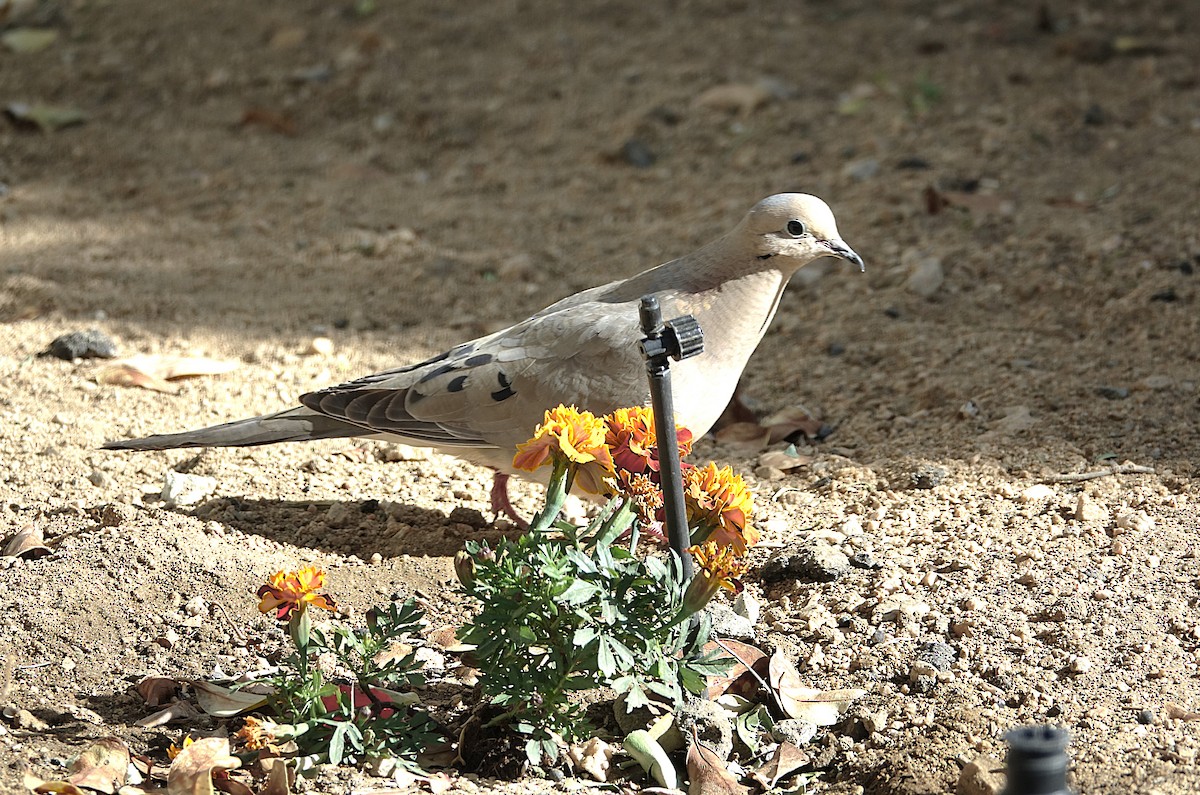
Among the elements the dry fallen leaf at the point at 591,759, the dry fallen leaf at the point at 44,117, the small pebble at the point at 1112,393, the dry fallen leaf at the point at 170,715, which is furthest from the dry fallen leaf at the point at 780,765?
the dry fallen leaf at the point at 44,117

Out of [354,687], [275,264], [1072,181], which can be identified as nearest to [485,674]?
[354,687]

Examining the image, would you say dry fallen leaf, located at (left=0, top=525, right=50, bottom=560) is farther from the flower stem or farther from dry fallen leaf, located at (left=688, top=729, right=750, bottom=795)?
dry fallen leaf, located at (left=688, top=729, right=750, bottom=795)

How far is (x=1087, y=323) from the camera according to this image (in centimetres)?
460

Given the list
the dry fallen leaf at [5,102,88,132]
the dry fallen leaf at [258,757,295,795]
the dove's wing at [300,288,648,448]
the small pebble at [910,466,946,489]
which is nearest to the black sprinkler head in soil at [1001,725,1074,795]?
the dry fallen leaf at [258,757,295,795]

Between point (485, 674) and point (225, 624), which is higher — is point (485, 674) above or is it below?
above

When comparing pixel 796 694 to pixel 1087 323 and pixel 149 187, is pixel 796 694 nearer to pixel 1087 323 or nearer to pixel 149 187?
pixel 1087 323

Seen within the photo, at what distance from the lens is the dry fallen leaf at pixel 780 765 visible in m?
2.59

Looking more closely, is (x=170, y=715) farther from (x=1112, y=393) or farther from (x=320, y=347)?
(x=1112, y=393)

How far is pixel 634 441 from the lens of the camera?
7.99 ft

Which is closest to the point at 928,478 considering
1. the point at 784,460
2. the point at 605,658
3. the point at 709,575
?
the point at 784,460

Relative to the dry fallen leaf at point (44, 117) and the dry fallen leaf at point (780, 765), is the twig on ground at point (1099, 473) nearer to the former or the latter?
the dry fallen leaf at point (780, 765)

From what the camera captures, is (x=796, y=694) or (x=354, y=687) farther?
(x=796, y=694)

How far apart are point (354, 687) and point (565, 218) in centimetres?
370

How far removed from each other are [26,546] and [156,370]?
127cm
